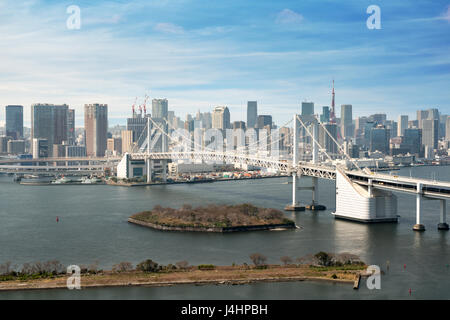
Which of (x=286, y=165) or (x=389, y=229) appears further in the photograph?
(x=286, y=165)

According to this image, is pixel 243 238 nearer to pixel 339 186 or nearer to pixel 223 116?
pixel 339 186

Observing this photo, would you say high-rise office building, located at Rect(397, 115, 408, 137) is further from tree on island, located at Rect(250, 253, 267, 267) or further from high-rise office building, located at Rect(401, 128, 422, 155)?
tree on island, located at Rect(250, 253, 267, 267)

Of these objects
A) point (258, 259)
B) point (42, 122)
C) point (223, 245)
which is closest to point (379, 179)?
point (223, 245)

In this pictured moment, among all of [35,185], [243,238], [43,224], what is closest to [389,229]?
[243,238]

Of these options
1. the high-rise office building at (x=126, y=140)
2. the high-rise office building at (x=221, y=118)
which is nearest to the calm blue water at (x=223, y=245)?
the high-rise office building at (x=126, y=140)

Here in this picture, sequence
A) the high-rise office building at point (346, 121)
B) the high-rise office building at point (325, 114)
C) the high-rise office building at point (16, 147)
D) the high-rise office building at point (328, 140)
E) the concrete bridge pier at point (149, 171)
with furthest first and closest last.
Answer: the high-rise office building at point (346, 121), the high-rise office building at point (325, 114), the high-rise office building at point (328, 140), the high-rise office building at point (16, 147), the concrete bridge pier at point (149, 171)

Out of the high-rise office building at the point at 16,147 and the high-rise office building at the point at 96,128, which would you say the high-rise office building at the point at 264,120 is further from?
the high-rise office building at the point at 16,147

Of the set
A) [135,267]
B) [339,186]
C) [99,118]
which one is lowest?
[135,267]

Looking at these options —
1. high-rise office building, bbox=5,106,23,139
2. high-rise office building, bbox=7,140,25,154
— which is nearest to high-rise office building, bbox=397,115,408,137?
high-rise office building, bbox=5,106,23,139
